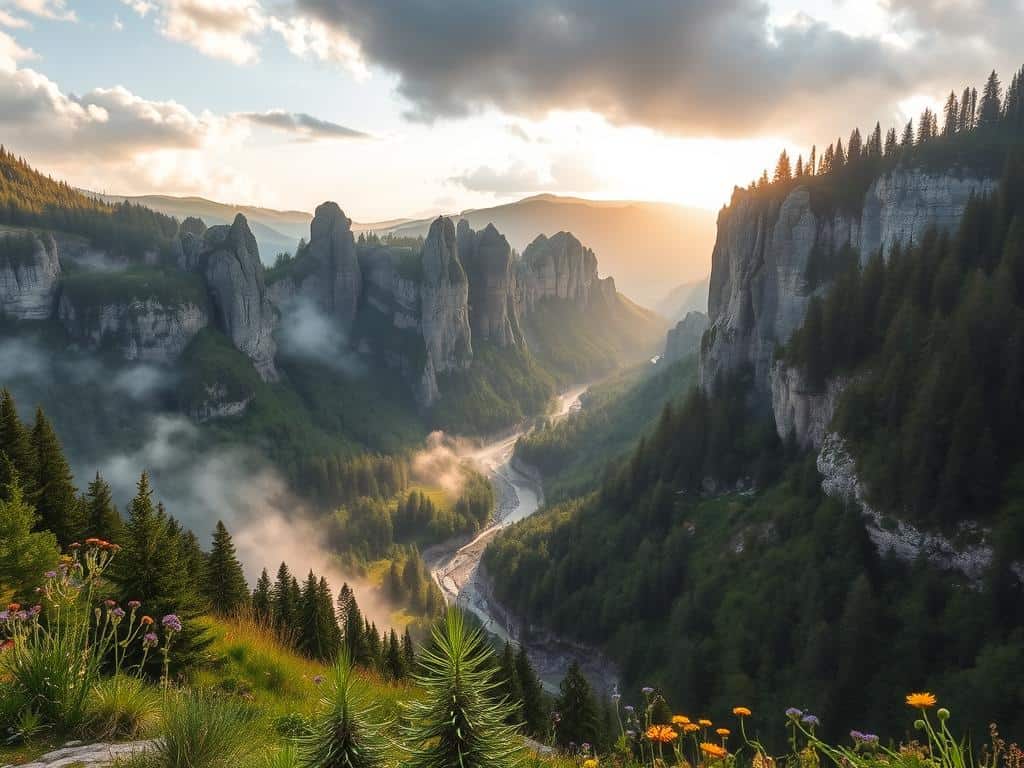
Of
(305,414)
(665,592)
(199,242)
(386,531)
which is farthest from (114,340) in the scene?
(665,592)

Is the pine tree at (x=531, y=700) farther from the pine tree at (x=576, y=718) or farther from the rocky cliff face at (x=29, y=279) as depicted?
the rocky cliff face at (x=29, y=279)

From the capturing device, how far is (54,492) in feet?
87.5

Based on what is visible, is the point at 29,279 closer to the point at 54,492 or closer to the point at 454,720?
the point at 54,492

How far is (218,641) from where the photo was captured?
16156 millimetres

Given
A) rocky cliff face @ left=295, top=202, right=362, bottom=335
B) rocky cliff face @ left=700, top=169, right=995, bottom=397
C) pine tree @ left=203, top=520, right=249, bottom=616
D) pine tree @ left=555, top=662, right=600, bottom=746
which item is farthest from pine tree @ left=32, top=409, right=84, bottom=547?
rocky cliff face @ left=295, top=202, right=362, bottom=335

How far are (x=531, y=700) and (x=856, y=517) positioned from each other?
33541mm

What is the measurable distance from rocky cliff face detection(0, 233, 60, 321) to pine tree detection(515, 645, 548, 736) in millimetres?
134623

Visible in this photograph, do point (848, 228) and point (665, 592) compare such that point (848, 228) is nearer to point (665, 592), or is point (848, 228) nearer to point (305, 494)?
point (665, 592)

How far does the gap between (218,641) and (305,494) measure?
12327 cm

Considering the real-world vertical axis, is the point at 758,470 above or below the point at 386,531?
above

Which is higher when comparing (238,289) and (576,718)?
(238,289)

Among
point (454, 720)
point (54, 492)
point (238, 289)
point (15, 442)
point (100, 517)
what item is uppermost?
point (454, 720)

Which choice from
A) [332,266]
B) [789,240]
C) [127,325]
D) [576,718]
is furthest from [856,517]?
[332,266]

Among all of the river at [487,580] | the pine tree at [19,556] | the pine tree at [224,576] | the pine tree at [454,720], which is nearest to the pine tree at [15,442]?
the pine tree at [224,576]
